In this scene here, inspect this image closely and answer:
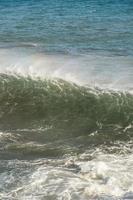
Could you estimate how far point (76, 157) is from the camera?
10.8 m

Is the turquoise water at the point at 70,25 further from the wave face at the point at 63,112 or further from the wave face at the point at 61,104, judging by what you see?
the wave face at the point at 63,112

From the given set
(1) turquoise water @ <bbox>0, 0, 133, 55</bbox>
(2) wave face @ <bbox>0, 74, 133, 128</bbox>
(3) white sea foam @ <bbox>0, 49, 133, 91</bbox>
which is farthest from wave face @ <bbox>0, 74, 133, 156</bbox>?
(1) turquoise water @ <bbox>0, 0, 133, 55</bbox>

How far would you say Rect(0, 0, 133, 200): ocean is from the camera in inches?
382

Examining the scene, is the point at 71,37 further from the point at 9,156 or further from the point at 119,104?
the point at 9,156

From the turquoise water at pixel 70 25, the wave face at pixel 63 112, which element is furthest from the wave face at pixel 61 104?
the turquoise water at pixel 70 25

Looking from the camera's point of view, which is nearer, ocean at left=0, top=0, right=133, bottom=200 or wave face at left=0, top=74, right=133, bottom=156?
ocean at left=0, top=0, right=133, bottom=200

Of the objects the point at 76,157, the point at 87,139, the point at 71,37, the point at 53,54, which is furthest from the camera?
the point at 71,37

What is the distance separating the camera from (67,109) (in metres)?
14.1

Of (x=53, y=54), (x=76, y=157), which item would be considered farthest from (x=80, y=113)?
(x=53, y=54)

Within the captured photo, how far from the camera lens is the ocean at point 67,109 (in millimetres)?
9695

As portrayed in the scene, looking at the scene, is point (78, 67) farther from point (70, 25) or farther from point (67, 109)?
point (70, 25)

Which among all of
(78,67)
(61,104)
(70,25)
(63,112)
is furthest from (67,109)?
(70,25)

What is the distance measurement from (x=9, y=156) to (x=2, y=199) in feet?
6.90

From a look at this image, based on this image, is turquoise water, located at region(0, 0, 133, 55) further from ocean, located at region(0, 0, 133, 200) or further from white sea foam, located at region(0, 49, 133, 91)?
white sea foam, located at region(0, 49, 133, 91)
